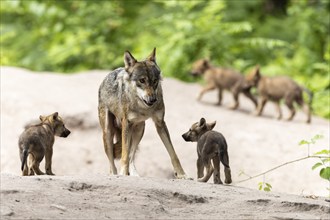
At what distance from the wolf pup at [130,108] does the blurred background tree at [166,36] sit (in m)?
9.33

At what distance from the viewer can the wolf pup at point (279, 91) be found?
50.8 feet

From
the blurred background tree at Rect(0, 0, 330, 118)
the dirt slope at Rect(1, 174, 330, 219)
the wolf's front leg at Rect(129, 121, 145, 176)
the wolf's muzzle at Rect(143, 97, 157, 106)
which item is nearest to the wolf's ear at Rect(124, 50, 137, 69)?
the wolf's muzzle at Rect(143, 97, 157, 106)

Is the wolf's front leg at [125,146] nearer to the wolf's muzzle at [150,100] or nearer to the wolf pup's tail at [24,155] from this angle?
the wolf's muzzle at [150,100]

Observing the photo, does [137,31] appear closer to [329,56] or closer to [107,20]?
[107,20]

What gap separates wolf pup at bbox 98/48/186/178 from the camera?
853 cm

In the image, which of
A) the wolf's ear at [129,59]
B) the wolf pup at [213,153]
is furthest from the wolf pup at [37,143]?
the wolf pup at [213,153]

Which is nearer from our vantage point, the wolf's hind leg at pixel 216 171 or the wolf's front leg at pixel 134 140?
the wolf's hind leg at pixel 216 171

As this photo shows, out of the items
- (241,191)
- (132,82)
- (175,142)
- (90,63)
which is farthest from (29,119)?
(90,63)

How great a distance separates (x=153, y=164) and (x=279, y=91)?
13.8ft

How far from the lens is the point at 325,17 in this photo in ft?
70.7

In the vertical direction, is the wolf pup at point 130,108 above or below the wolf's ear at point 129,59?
below

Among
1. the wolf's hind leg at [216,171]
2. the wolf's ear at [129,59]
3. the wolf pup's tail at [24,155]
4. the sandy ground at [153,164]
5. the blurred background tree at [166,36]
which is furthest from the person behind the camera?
the blurred background tree at [166,36]

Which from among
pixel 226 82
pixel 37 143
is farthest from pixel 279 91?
pixel 37 143

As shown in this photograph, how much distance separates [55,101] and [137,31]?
874 cm
